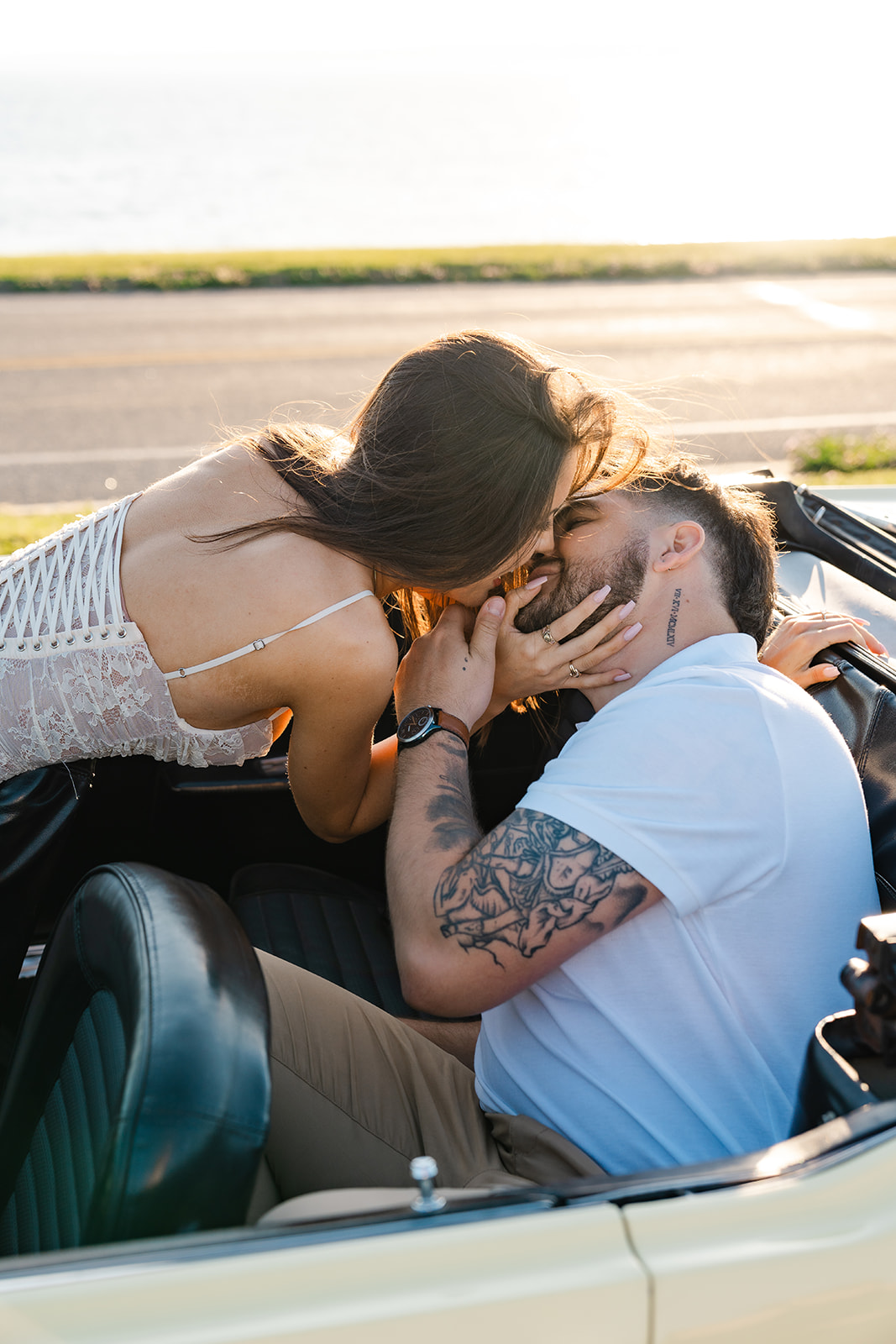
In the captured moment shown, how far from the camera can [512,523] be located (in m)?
2.04

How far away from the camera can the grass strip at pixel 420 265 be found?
48.9 ft

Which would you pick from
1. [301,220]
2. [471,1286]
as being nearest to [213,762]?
[471,1286]

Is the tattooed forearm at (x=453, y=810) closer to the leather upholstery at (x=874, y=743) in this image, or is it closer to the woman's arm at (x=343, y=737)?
the woman's arm at (x=343, y=737)

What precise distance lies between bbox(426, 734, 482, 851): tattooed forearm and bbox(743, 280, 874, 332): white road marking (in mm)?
12317

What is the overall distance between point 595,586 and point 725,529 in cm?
29

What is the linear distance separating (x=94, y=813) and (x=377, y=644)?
3.10 feet

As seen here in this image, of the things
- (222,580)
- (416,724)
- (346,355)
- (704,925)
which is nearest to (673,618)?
(416,724)

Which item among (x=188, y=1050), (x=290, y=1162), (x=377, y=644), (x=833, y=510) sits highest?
(x=833, y=510)

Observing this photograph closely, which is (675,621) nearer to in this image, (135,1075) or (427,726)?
(427,726)

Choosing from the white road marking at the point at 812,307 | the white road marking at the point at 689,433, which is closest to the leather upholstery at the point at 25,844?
the white road marking at the point at 689,433

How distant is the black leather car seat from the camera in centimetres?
106

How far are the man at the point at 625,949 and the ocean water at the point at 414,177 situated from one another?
24.8 m

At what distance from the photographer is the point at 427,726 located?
211cm

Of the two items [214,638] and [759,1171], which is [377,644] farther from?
[759,1171]
